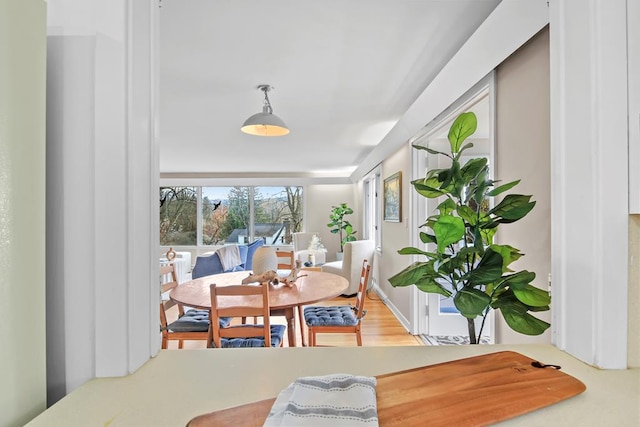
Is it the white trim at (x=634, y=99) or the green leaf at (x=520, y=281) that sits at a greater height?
the white trim at (x=634, y=99)

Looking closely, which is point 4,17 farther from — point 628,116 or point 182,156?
point 182,156

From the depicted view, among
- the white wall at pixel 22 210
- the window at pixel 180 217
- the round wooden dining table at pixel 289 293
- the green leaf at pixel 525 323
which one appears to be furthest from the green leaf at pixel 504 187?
the window at pixel 180 217

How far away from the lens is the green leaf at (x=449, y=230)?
918 mm

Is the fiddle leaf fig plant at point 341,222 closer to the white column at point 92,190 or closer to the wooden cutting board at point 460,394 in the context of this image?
the wooden cutting board at point 460,394

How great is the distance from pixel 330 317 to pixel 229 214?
5776 mm

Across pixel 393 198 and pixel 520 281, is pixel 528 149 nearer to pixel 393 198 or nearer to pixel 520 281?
pixel 520 281

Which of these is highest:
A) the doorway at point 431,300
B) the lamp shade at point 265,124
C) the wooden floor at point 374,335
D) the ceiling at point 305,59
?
the ceiling at point 305,59

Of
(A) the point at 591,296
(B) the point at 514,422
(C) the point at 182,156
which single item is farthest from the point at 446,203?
(C) the point at 182,156

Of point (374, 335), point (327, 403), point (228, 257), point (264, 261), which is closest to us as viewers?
point (327, 403)

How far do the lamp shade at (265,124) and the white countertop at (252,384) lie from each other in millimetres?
1884

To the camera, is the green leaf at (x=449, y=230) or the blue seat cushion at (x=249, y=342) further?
the blue seat cushion at (x=249, y=342)

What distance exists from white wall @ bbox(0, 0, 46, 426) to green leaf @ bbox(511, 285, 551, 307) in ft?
3.76

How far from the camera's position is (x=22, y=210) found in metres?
0.57

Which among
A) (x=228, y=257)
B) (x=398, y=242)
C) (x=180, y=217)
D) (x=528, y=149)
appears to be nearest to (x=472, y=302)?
(x=528, y=149)
